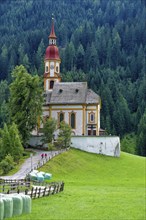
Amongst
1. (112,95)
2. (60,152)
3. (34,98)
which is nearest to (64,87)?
(34,98)

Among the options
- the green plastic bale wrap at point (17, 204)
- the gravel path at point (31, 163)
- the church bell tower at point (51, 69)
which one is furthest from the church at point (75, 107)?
the green plastic bale wrap at point (17, 204)

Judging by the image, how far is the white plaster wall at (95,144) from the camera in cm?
8338

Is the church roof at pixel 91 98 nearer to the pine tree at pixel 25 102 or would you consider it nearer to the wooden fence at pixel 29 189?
the pine tree at pixel 25 102

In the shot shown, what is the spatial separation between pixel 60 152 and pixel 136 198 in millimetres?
31386

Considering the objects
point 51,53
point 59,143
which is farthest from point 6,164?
point 51,53

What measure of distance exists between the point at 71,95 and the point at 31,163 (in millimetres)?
22322

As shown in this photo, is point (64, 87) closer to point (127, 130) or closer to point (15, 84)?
point (15, 84)

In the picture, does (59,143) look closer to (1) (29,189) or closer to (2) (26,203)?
(1) (29,189)

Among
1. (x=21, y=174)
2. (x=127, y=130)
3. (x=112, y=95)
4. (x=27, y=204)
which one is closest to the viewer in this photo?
(x=27, y=204)

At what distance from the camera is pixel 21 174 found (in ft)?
209

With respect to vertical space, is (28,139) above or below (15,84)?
below

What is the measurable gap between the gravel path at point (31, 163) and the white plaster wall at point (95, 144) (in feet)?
19.2

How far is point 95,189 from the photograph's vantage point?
2122 inches

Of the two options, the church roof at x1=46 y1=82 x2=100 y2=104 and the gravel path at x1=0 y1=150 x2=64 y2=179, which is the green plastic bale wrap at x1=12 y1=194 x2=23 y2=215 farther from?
the church roof at x1=46 y1=82 x2=100 y2=104
